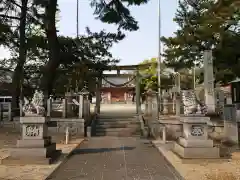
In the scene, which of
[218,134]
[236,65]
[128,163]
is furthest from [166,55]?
[128,163]

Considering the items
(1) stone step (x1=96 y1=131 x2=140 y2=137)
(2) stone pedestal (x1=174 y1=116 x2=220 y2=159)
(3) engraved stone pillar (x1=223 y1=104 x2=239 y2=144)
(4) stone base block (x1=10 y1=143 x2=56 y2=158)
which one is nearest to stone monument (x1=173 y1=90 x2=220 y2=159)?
(2) stone pedestal (x1=174 y1=116 x2=220 y2=159)

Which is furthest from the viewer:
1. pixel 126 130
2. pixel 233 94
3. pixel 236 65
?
pixel 233 94

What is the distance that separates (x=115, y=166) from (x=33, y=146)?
7.82 ft

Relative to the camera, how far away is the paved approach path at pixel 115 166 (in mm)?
7242

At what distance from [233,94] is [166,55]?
22.4 feet

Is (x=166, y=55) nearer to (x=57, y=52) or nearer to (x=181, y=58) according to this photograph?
(x=181, y=58)

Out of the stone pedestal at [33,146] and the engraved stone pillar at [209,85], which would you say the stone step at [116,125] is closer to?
the engraved stone pillar at [209,85]

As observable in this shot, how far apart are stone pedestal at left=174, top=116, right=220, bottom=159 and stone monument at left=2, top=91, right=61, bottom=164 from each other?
3728 mm

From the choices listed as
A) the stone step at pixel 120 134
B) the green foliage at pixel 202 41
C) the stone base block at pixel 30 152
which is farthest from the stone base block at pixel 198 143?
the stone step at pixel 120 134

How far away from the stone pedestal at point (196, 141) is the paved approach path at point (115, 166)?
70 centimetres

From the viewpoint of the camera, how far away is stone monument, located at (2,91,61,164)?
28.5ft

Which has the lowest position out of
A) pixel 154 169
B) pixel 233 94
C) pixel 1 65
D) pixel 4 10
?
pixel 154 169

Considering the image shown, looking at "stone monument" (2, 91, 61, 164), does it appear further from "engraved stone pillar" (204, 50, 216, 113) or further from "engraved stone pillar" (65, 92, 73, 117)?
"engraved stone pillar" (204, 50, 216, 113)

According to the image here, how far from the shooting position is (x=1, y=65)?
65.5 feet
